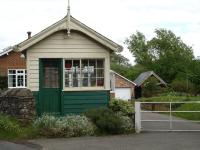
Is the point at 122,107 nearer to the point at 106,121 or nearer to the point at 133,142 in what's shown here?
the point at 106,121

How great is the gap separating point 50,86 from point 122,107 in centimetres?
323

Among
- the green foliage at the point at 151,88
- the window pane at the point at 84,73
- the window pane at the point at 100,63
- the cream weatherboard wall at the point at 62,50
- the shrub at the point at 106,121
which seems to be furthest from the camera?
the green foliage at the point at 151,88

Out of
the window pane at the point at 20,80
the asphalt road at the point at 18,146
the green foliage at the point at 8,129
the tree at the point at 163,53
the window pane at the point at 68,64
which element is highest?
the tree at the point at 163,53

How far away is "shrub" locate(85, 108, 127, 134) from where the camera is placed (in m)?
19.0

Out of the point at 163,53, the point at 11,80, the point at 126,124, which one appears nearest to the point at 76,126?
the point at 126,124

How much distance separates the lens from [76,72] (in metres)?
22.0

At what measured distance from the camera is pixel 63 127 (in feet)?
60.5

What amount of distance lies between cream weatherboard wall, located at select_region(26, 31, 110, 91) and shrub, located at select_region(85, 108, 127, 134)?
2.63 meters

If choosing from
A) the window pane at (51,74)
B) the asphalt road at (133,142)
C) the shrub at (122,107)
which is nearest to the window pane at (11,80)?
the window pane at (51,74)

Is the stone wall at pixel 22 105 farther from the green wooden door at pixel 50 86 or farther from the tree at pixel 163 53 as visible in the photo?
the tree at pixel 163 53

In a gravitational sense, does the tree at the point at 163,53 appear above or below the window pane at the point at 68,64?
above

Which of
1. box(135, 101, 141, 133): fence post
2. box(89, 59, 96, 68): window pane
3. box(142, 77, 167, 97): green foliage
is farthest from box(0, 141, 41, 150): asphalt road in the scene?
box(142, 77, 167, 97): green foliage

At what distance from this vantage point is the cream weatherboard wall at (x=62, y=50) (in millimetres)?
21469

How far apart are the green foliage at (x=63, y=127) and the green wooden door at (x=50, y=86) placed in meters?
2.58
